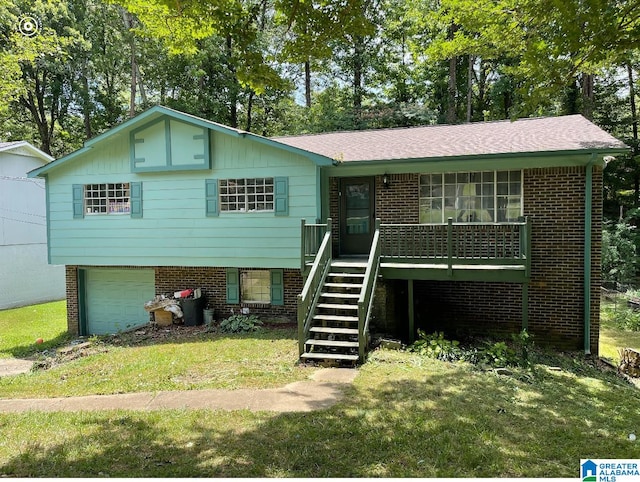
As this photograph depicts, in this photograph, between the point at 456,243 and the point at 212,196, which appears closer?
the point at 456,243

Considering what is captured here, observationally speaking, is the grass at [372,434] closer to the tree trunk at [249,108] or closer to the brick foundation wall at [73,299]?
the brick foundation wall at [73,299]

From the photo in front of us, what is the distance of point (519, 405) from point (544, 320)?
4947mm

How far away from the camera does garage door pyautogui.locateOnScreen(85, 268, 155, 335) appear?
13.4 m

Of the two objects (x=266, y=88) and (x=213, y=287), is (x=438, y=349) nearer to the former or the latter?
(x=213, y=287)

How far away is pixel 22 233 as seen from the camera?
19500mm

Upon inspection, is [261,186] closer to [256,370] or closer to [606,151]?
[256,370]

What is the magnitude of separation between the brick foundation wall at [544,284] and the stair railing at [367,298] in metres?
0.92

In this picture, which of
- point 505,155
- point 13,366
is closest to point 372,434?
point 505,155

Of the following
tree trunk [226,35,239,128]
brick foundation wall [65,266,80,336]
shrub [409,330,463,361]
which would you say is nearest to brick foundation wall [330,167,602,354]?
shrub [409,330,463,361]

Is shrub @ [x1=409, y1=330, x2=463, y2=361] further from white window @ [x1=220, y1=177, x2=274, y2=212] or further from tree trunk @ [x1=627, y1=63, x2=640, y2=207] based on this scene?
tree trunk @ [x1=627, y1=63, x2=640, y2=207]

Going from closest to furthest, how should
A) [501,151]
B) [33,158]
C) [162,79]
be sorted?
[501,151] < [33,158] < [162,79]

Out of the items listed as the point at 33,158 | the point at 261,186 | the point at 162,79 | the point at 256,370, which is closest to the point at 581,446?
the point at 256,370

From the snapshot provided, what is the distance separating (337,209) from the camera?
451 inches

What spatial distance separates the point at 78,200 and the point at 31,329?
486cm
